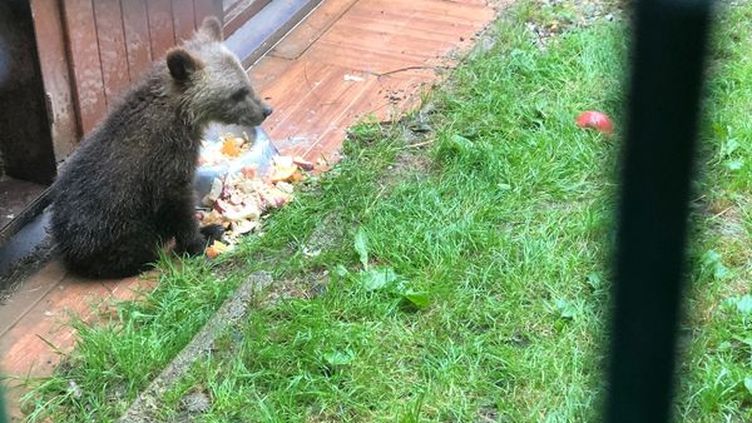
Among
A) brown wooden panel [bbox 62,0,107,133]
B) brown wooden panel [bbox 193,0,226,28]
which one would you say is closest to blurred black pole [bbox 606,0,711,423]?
brown wooden panel [bbox 62,0,107,133]

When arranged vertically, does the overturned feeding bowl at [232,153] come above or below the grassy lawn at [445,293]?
below

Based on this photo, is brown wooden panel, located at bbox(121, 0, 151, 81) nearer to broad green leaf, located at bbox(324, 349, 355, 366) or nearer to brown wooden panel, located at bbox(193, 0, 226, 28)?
brown wooden panel, located at bbox(193, 0, 226, 28)

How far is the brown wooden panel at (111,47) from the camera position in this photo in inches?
157

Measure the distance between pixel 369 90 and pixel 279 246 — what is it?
1.30 meters

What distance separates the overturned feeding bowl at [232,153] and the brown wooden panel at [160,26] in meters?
0.38

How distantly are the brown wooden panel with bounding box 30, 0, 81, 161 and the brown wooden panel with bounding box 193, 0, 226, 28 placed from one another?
0.77m

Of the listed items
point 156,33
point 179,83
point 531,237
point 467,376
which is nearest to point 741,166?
point 531,237

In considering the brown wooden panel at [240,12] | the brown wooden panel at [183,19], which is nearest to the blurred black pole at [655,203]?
the brown wooden panel at [183,19]

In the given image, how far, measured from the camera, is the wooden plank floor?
3.53 meters

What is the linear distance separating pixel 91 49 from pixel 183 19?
57 cm

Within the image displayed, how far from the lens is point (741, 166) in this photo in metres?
3.88

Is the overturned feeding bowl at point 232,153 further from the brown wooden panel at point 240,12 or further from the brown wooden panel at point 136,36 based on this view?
the brown wooden panel at point 240,12

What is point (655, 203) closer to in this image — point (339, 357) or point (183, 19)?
point (339, 357)

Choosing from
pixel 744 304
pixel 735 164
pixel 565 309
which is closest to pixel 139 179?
pixel 565 309
